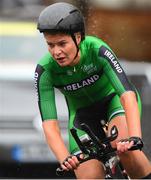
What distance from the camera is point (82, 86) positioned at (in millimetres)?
6867

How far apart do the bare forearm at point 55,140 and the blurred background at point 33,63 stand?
2.68m

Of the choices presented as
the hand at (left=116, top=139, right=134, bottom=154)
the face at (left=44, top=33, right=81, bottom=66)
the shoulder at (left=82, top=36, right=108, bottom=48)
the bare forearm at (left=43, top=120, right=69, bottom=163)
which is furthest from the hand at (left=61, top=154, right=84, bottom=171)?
the shoulder at (left=82, top=36, right=108, bottom=48)

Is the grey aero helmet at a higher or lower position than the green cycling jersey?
higher

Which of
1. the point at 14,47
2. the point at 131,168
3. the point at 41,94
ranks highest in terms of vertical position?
the point at 14,47

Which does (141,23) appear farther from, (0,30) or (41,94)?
(41,94)

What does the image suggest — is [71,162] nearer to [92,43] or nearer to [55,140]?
[55,140]

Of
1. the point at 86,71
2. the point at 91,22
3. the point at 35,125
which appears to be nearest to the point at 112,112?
the point at 86,71

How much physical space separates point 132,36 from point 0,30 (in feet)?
4.82

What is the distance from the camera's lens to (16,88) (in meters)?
10.4

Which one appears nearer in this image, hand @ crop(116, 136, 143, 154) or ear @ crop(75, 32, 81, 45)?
hand @ crop(116, 136, 143, 154)

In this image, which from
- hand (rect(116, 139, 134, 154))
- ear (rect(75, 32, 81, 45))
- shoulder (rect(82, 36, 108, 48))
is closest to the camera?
hand (rect(116, 139, 134, 154))

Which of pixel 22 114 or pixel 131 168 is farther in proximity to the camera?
pixel 22 114

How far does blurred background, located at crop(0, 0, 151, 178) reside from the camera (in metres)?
10.1

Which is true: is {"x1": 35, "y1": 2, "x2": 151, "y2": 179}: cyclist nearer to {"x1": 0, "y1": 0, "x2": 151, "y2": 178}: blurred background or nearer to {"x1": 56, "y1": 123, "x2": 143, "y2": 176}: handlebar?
{"x1": 56, "y1": 123, "x2": 143, "y2": 176}: handlebar
